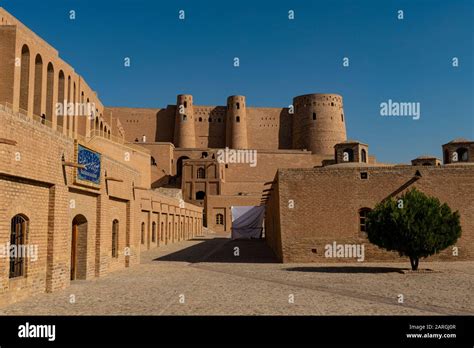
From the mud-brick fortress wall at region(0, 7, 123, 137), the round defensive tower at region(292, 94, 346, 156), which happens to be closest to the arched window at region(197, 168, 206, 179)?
the round defensive tower at region(292, 94, 346, 156)

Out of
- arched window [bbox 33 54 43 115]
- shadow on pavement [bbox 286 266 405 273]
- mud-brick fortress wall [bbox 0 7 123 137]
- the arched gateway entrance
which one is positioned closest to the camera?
the arched gateway entrance

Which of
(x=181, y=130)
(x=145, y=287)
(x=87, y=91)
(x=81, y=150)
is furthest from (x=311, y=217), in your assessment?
(x=181, y=130)

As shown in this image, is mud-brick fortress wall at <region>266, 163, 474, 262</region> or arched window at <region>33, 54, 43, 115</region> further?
arched window at <region>33, 54, 43, 115</region>

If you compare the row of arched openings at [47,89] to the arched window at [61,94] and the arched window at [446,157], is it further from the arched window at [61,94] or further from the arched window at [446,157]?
the arched window at [446,157]

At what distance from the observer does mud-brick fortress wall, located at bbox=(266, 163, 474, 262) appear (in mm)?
17891

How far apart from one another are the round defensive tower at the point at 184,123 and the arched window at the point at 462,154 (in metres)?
45.6

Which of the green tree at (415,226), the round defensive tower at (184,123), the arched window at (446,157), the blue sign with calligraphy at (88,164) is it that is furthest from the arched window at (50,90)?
the round defensive tower at (184,123)

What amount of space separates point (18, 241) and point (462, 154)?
22.6 meters

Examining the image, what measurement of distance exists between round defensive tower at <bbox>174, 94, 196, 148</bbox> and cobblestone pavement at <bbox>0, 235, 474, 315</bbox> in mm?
51077

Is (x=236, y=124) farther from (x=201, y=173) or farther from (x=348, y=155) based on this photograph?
(x=348, y=155)

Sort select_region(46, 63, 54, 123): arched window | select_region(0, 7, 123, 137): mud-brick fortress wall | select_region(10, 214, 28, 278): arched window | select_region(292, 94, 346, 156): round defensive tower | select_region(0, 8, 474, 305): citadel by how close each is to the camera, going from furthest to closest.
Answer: select_region(292, 94, 346, 156): round defensive tower < select_region(46, 63, 54, 123): arched window < select_region(0, 7, 123, 137): mud-brick fortress wall < select_region(0, 8, 474, 305): citadel < select_region(10, 214, 28, 278): arched window

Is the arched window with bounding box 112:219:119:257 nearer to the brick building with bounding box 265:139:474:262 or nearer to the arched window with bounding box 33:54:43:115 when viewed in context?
the brick building with bounding box 265:139:474:262

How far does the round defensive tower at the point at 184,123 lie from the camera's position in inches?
2643

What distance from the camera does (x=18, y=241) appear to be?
9781 millimetres
